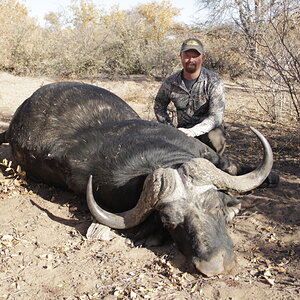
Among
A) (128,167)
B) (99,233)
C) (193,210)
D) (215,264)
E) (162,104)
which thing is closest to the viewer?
(215,264)

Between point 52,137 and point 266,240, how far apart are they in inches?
96.5

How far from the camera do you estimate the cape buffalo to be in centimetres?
294

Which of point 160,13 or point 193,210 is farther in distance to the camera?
point 160,13

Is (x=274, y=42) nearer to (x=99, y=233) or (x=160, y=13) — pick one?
(x=99, y=233)

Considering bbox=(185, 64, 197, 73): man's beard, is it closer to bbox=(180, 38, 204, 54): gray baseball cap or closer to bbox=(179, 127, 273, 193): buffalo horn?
bbox=(180, 38, 204, 54): gray baseball cap

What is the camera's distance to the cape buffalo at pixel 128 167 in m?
2.94

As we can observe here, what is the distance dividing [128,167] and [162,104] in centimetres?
202

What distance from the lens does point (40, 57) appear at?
1393 centimetres

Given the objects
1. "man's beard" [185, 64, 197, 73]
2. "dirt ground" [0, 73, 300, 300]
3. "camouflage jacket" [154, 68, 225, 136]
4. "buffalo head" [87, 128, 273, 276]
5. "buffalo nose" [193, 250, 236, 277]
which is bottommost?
"dirt ground" [0, 73, 300, 300]

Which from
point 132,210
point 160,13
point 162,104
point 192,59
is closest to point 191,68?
point 192,59

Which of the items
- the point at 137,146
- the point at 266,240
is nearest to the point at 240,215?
the point at 266,240

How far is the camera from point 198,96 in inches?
193

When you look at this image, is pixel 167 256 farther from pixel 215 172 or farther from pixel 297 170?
pixel 297 170

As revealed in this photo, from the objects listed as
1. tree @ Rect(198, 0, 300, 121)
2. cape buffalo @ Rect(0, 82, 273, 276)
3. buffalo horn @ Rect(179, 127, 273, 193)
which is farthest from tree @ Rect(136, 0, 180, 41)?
buffalo horn @ Rect(179, 127, 273, 193)
